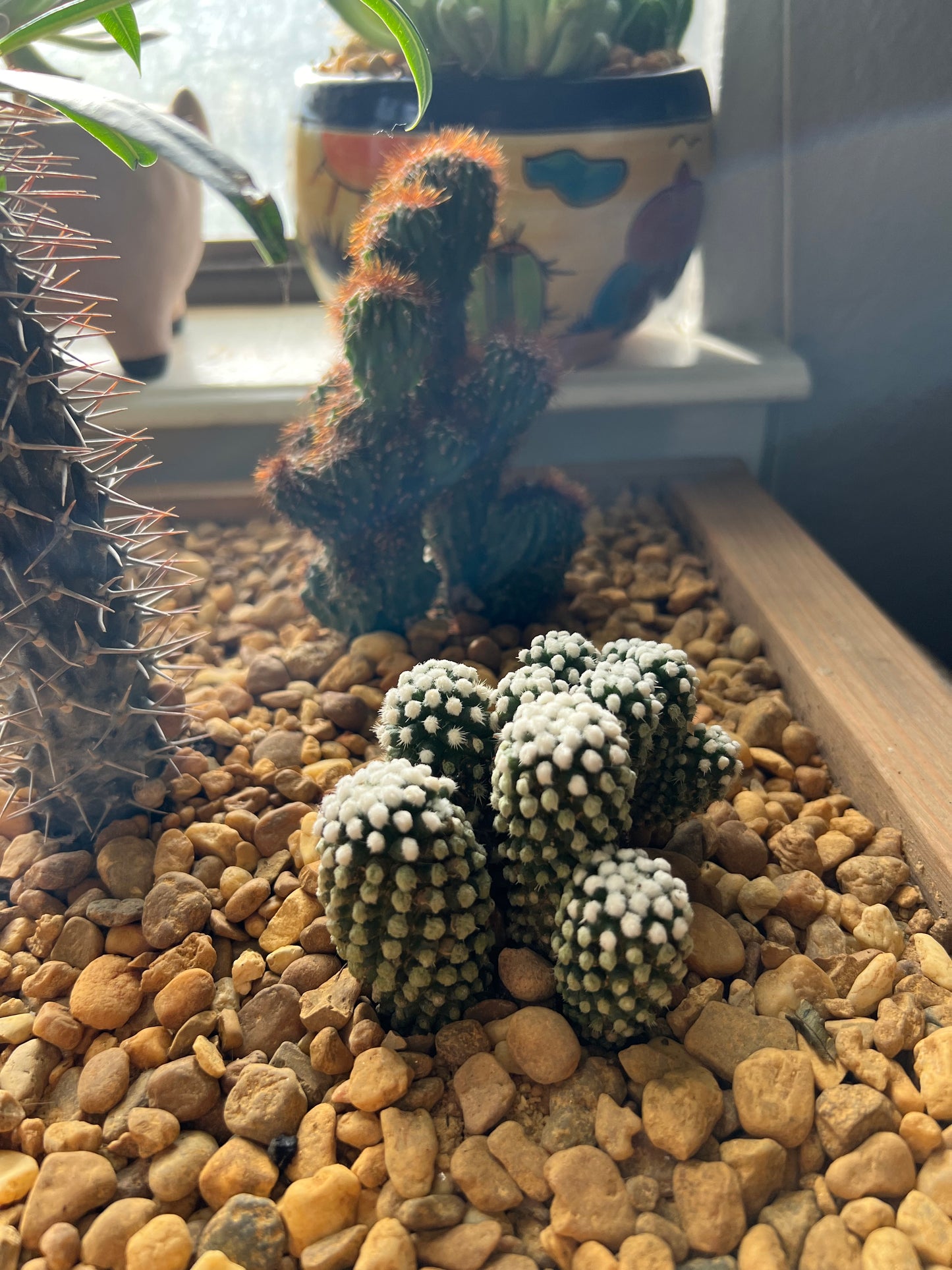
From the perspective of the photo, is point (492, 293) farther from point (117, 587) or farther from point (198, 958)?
point (198, 958)

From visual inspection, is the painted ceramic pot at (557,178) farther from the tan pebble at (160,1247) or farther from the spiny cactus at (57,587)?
the tan pebble at (160,1247)

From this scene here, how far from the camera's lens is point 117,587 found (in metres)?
0.81

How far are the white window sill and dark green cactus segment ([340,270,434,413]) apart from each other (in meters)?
0.36

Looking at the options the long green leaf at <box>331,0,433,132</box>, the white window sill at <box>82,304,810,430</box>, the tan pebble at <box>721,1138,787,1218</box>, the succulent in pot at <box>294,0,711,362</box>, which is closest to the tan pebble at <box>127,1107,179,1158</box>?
the tan pebble at <box>721,1138,787,1218</box>

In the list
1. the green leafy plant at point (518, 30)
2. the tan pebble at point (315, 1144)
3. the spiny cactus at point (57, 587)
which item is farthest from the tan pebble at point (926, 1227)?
the green leafy plant at point (518, 30)

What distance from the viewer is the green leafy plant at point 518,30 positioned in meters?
1.14

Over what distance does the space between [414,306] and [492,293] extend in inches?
16.1

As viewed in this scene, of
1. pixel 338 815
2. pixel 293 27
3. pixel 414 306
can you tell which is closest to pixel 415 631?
pixel 414 306

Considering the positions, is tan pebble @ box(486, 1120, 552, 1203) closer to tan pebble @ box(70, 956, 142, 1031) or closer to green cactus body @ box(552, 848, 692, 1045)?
green cactus body @ box(552, 848, 692, 1045)

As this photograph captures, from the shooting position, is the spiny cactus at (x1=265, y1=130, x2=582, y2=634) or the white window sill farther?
the white window sill

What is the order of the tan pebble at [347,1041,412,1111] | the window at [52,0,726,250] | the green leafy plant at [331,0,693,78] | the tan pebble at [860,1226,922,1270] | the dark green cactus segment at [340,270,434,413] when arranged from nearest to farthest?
1. the tan pebble at [860,1226,922,1270]
2. the tan pebble at [347,1041,412,1111]
3. the dark green cactus segment at [340,270,434,413]
4. the green leafy plant at [331,0,693,78]
5. the window at [52,0,726,250]

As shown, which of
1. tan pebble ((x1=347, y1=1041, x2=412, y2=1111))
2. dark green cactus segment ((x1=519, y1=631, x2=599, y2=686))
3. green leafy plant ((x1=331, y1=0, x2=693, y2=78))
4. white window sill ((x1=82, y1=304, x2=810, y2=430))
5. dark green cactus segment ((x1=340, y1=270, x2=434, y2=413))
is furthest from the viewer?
white window sill ((x1=82, y1=304, x2=810, y2=430))

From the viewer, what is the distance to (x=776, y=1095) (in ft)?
2.07

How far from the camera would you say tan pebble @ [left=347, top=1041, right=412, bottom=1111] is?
2.12ft
